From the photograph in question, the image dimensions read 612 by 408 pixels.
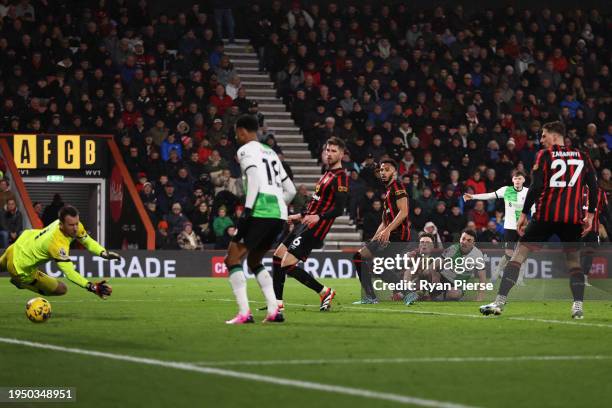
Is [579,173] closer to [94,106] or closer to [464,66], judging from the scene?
[94,106]

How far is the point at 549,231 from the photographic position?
12984 mm

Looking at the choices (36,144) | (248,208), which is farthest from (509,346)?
(36,144)

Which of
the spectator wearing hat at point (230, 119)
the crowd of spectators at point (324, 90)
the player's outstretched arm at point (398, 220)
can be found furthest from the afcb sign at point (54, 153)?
the player's outstretched arm at point (398, 220)

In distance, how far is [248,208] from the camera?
1161cm

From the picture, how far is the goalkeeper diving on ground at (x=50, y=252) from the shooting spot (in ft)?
43.5

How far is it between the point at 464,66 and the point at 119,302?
62.9ft

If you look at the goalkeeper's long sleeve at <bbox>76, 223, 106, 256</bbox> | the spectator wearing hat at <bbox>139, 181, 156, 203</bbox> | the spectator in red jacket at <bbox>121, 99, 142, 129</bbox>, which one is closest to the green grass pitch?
the goalkeeper's long sleeve at <bbox>76, 223, 106, 256</bbox>

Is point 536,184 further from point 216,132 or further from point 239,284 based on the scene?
point 216,132

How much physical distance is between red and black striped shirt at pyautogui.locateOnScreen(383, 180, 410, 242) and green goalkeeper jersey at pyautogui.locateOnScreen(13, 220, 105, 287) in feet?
13.8

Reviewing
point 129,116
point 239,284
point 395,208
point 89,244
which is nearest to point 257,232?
point 239,284

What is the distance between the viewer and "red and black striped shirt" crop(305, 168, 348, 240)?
13805mm

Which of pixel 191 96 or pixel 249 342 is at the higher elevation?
pixel 191 96

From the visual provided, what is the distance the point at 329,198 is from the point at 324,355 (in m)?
4.97

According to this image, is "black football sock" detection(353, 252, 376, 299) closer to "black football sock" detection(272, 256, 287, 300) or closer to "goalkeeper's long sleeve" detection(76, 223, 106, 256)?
"black football sock" detection(272, 256, 287, 300)
